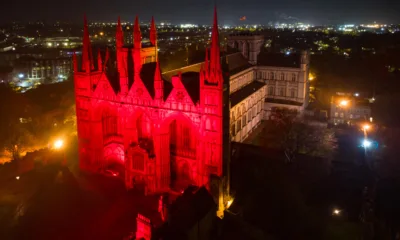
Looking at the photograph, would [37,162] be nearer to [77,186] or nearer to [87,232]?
[77,186]

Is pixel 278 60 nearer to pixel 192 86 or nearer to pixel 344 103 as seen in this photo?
pixel 344 103

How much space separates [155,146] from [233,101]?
62.2 feet

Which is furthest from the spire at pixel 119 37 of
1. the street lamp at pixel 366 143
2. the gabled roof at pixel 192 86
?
the street lamp at pixel 366 143

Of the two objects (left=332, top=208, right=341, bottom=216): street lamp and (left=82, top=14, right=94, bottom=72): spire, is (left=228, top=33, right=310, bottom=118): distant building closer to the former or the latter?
(left=82, top=14, right=94, bottom=72): spire

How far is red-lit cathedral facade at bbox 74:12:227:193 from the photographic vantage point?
112 feet

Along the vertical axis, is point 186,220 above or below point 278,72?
below

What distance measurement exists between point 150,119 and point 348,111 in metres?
41.3

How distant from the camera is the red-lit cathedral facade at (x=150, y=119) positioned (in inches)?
1342

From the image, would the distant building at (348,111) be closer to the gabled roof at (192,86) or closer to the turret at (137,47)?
the gabled roof at (192,86)

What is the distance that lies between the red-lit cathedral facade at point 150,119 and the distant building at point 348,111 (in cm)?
3425

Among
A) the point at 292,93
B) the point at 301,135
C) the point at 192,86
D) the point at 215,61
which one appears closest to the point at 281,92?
the point at 292,93

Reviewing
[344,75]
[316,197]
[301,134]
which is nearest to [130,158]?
[316,197]

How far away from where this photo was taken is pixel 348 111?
64438mm

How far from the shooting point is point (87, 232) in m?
31.6
